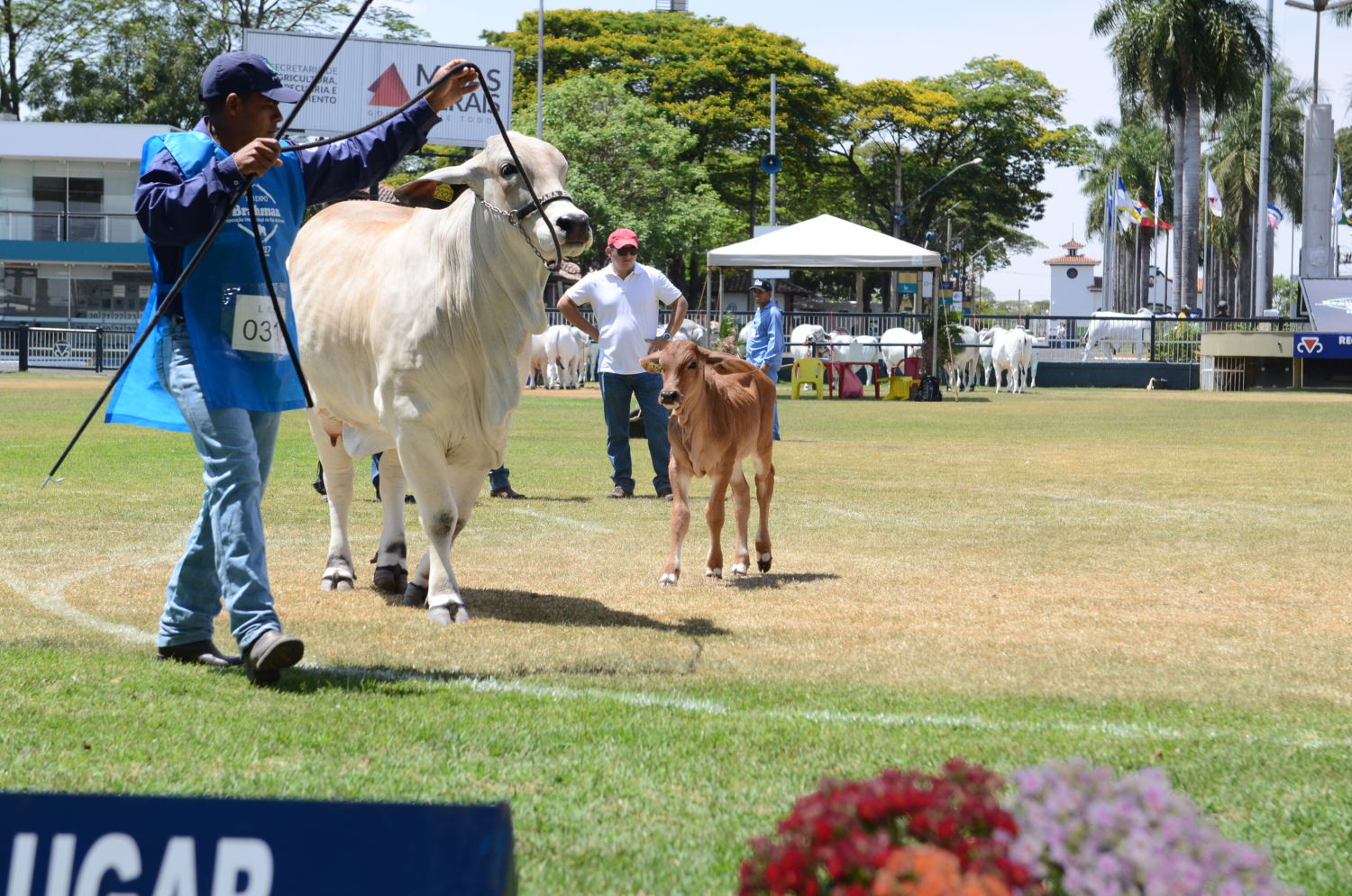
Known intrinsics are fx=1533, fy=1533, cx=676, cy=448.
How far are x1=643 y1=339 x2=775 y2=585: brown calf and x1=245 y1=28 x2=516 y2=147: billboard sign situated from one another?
39.3m

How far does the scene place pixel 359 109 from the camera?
4844cm

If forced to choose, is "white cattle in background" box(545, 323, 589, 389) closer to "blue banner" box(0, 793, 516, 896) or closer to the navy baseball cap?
the navy baseball cap

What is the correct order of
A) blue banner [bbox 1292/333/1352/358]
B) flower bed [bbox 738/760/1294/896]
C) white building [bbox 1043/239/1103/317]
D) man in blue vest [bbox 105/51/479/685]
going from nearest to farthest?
1. flower bed [bbox 738/760/1294/896]
2. man in blue vest [bbox 105/51/479/685]
3. blue banner [bbox 1292/333/1352/358]
4. white building [bbox 1043/239/1103/317]

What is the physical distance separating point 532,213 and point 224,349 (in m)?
1.68

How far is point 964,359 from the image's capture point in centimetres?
3881

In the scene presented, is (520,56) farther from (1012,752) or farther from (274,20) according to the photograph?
→ (1012,752)

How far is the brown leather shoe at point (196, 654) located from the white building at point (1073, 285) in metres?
153

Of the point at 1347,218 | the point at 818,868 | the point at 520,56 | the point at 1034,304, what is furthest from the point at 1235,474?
the point at 1034,304

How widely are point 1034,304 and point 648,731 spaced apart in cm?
18118

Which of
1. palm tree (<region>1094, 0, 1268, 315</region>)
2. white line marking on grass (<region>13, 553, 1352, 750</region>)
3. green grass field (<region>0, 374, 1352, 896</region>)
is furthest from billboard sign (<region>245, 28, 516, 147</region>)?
white line marking on grass (<region>13, 553, 1352, 750</region>)

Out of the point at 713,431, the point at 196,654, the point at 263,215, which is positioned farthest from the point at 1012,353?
the point at 196,654

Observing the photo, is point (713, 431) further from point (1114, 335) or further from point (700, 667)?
point (1114, 335)

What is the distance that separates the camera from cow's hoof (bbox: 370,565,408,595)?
26.5 feet

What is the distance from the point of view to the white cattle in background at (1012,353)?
40.2m
